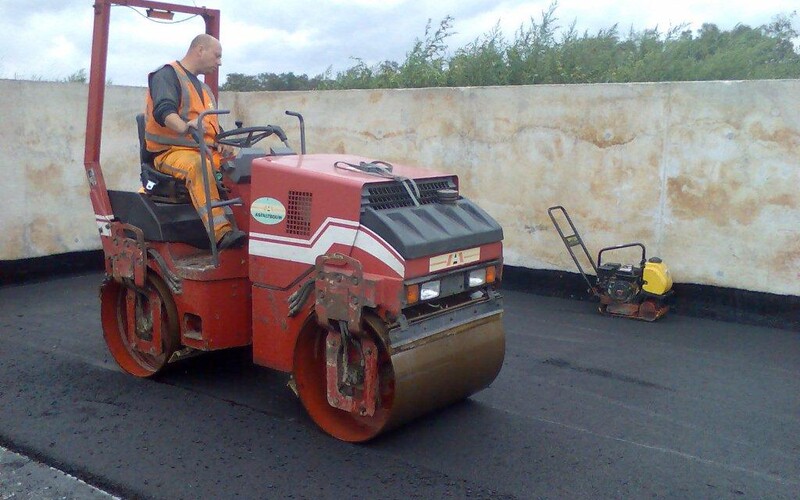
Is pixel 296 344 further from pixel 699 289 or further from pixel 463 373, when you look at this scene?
pixel 699 289

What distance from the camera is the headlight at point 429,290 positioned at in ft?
12.3

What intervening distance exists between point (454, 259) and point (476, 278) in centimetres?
27

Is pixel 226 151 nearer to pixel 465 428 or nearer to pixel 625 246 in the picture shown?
pixel 465 428

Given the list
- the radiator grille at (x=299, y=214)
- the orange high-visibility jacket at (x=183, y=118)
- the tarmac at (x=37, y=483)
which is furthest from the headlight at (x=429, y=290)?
the orange high-visibility jacket at (x=183, y=118)

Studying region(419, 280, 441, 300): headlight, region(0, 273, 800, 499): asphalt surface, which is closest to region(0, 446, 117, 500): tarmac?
region(0, 273, 800, 499): asphalt surface

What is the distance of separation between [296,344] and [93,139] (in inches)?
84.1

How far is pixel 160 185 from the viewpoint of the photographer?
4785mm

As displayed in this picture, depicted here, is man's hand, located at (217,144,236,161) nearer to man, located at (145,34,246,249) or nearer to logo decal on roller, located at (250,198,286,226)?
man, located at (145,34,246,249)

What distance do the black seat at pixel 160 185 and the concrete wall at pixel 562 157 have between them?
358 cm

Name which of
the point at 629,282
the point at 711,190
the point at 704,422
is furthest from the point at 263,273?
the point at 711,190

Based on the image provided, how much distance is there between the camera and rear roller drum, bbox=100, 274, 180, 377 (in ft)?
15.2

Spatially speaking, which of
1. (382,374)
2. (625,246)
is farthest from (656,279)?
(382,374)

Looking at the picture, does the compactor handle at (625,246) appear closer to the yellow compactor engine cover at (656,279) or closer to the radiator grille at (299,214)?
the yellow compactor engine cover at (656,279)

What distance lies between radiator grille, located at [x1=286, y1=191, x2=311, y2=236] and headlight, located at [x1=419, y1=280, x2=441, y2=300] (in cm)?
68
